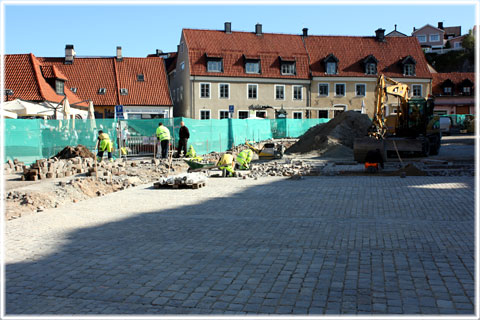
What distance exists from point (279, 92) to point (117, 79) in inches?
672

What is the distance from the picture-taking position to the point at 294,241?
794 centimetres

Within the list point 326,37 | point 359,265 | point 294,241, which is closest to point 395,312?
point 359,265

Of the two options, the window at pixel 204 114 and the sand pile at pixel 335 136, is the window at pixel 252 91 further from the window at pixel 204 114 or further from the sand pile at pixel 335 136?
the sand pile at pixel 335 136

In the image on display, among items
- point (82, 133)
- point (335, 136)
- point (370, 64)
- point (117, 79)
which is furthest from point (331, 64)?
point (82, 133)

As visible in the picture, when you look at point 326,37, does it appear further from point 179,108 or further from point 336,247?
point 336,247

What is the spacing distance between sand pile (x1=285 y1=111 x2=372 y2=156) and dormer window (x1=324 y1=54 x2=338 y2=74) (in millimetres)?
23785

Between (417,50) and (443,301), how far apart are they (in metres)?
61.5

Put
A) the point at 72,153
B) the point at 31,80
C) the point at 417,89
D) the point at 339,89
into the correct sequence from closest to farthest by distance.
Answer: the point at 72,153 → the point at 31,80 → the point at 339,89 → the point at 417,89

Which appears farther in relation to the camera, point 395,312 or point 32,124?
point 32,124

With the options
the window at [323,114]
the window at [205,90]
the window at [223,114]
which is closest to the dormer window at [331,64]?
the window at [323,114]

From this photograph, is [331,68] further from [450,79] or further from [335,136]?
[335,136]

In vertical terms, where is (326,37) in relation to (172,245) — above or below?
above

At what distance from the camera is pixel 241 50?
57562mm

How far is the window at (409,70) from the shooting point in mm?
60281
